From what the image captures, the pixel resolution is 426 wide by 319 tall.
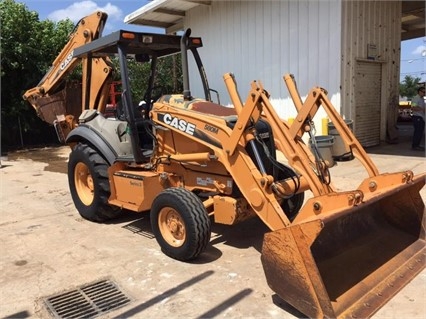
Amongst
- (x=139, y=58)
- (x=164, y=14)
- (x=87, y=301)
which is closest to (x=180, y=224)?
(x=87, y=301)

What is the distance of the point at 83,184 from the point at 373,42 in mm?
8017

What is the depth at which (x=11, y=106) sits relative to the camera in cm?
1400

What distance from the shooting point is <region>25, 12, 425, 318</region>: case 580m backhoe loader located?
127 inches

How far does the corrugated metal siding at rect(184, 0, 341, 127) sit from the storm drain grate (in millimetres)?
7348

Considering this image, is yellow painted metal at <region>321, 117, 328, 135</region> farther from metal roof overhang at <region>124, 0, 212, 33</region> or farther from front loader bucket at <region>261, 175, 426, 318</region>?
front loader bucket at <region>261, 175, 426, 318</region>

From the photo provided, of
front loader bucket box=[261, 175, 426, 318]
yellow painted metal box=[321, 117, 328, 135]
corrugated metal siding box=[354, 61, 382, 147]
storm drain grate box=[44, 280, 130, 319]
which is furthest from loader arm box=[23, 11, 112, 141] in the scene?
corrugated metal siding box=[354, 61, 382, 147]

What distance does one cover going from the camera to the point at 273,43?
10.8m

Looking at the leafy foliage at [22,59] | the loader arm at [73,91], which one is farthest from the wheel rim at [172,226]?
the leafy foliage at [22,59]

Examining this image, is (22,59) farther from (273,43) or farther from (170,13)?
(273,43)

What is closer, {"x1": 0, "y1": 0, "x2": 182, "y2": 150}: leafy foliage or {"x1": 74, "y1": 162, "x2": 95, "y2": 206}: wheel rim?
{"x1": 74, "y1": 162, "x2": 95, "y2": 206}: wheel rim

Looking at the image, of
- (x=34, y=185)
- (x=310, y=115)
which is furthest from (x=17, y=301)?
(x=34, y=185)

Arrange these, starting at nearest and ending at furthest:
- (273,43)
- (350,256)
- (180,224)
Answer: (350,256), (180,224), (273,43)

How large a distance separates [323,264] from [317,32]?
7431mm

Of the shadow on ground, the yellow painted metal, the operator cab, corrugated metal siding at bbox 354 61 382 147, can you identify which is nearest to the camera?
the operator cab
